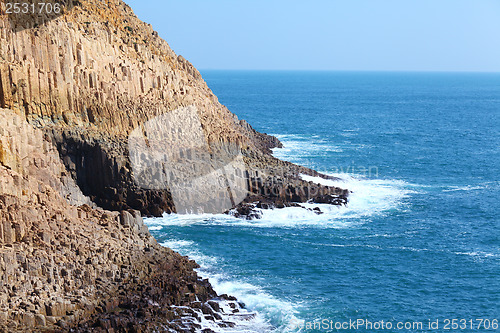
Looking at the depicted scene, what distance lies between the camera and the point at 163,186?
246ft

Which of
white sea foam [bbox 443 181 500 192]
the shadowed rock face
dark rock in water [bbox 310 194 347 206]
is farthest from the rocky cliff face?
white sea foam [bbox 443 181 500 192]

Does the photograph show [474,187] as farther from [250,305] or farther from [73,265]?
[73,265]

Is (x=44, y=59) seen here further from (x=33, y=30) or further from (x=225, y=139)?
(x=225, y=139)

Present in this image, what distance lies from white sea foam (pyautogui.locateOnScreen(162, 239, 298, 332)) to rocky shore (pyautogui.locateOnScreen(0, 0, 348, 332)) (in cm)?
73

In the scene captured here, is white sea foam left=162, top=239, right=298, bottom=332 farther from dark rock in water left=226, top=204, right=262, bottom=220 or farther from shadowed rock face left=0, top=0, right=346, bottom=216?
shadowed rock face left=0, top=0, right=346, bottom=216

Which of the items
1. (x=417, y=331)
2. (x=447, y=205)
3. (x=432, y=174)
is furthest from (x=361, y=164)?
(x=417, y=331)

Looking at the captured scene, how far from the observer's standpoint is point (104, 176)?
243 feet

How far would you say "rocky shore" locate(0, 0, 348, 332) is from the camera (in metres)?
45.3

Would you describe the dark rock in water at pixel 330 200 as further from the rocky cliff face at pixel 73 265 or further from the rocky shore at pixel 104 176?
the rocky cliff face at pixel 73 265

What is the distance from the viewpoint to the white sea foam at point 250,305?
1875 inches

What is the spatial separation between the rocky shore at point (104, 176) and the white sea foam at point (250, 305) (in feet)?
2.39

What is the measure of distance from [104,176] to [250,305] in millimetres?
30348

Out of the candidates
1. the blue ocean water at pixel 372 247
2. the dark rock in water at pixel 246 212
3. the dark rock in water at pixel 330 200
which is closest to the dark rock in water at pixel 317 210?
the blue ocean water at pixel 372 247

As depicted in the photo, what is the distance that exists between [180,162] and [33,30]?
75.5 feet
